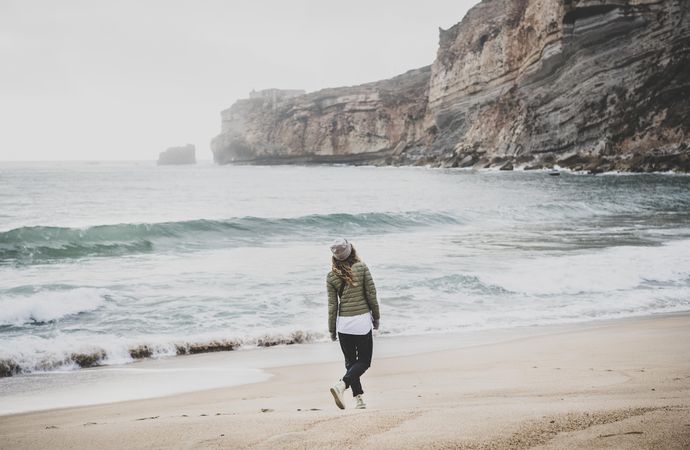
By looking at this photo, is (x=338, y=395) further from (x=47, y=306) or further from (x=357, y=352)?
(x=47, y=306)

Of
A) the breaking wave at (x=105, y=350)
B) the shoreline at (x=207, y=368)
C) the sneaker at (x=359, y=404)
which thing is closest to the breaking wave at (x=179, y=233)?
the breaking wave at (x=105, y=350)

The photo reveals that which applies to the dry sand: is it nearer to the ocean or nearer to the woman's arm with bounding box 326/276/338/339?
the woman's arm with bounding box 326/276/338/339

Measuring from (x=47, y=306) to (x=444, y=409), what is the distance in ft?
26.2

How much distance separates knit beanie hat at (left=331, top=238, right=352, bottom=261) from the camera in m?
4.55

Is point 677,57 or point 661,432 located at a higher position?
point 677,57

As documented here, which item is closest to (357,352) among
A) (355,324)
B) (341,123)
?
(355,324)

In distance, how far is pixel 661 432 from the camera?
3002 millimetres

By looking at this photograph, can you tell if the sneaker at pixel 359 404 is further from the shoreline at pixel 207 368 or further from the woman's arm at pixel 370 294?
the shoreline at pixel 207 368

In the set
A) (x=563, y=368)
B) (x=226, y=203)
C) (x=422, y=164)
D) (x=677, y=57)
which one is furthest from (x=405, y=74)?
(x=563, y=368)

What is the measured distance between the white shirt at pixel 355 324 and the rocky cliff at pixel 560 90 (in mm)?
47118

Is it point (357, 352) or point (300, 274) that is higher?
point (357, 352)

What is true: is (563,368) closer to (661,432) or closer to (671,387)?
(671,387)

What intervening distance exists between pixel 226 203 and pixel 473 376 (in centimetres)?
2932

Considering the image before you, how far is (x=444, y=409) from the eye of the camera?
155 inches
